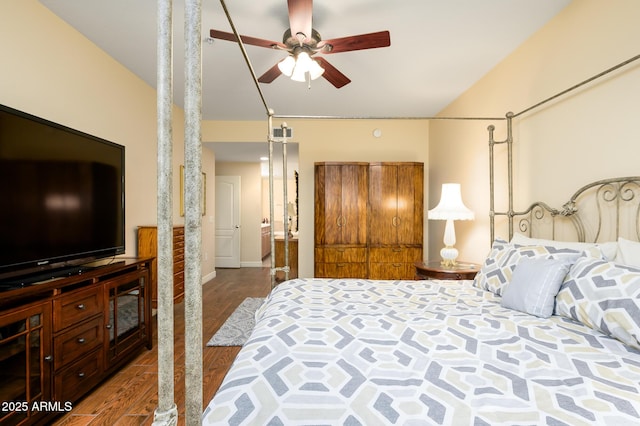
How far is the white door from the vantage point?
23.1ft

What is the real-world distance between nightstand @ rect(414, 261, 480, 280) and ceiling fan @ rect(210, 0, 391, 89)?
6.27ft

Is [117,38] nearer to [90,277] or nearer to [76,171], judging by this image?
[76,171]

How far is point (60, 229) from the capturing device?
2064 millimetres

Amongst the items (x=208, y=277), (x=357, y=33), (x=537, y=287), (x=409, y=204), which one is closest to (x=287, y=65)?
Result: (x=357, y=33)

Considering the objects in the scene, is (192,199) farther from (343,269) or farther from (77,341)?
(343,269)

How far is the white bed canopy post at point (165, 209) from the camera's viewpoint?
596 millimetres

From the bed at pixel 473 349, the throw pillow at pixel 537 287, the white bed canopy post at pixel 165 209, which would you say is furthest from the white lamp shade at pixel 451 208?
the white bed canopy post at pixel 165 209

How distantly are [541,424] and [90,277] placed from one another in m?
2.44

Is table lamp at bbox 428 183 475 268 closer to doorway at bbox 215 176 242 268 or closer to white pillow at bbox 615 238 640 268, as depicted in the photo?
white pillow at bbox 615 238 640 268

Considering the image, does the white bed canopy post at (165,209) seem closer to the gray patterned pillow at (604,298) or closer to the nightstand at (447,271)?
the gray patterned pillow at (604,298)

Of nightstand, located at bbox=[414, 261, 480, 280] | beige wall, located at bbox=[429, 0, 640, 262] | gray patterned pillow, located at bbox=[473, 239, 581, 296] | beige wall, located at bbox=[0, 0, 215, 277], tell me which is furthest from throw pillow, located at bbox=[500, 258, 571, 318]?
beige wall, located at bbox=[0, 0, 215, 277]

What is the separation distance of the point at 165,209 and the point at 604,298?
1.66 m

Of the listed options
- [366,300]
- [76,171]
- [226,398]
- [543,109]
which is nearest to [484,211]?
[543,109]

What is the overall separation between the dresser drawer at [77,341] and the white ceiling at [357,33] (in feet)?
7.18
